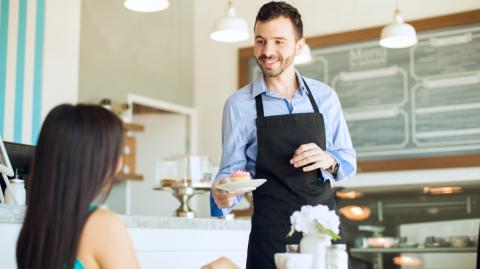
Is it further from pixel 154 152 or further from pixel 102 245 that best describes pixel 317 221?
pixel 154 152

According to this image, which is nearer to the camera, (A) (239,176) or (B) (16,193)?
(A) (239,176)

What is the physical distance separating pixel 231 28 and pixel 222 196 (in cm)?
257

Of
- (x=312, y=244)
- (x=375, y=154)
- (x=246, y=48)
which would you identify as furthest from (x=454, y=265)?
(x=312, y=244)

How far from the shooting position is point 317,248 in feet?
5.01

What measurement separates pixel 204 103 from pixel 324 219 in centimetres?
517

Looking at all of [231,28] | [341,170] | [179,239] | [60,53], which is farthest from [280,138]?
[60,53]

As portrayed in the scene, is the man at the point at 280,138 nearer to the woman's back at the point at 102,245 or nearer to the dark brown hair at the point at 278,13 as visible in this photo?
the dark brown hair at the point at 278,13

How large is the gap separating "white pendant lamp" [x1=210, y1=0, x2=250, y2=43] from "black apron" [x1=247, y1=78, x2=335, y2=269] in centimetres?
231

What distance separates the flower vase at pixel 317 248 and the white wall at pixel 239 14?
4.20 meters

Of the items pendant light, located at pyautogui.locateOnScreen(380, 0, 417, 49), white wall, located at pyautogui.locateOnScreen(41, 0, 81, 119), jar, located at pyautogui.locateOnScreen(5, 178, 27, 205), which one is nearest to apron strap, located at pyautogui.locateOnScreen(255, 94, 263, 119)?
jar, located at pyautogui.locateOnScreen(5, 178, 27, 205)

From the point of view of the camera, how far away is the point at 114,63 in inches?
231

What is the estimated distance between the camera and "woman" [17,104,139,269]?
4.43 ft

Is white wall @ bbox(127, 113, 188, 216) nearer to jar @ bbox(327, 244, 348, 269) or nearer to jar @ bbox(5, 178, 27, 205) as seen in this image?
jar @ bbox(5, 178, 27, 205)

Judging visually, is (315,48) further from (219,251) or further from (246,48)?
(219,251)
